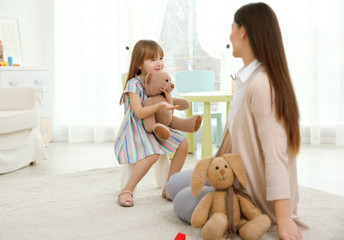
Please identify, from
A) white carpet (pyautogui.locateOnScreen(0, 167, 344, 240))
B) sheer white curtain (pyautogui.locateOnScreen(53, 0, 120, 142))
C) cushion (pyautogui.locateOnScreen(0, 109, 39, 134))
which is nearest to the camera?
white carpet (pyautogui.locateOnScreen(0, 167, 344, 240))

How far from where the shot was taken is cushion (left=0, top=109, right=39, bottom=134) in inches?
109

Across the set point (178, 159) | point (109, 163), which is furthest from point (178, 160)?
point (109, 163)

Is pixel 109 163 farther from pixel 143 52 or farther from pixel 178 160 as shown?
pixel 143 52

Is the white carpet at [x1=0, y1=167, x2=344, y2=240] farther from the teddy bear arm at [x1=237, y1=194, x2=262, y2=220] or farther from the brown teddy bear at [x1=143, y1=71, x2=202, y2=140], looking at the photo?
the brown teddy bear at [x1=143, y1=71, x2=202, y2=140]

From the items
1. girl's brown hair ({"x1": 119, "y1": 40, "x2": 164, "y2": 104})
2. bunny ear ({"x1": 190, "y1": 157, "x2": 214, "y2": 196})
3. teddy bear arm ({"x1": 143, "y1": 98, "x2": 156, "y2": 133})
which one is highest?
girl's brown hair ({"x1": 119, "y1": 40, "x2": 164, "y2": 104})

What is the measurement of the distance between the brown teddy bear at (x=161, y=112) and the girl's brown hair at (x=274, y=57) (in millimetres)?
651

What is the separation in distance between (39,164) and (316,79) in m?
2.40

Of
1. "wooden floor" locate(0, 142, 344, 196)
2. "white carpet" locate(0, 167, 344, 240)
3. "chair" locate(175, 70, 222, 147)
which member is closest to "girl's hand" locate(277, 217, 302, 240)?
"white carpet" locate(0, 167, 344, 240)

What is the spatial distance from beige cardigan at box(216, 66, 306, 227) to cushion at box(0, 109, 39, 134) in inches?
69.7

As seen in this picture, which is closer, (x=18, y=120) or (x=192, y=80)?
(x=18, y=120)

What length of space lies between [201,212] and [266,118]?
1.28 feet

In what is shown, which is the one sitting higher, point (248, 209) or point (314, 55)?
point (314, 55)

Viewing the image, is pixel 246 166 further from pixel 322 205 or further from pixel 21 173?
pixel 21 173

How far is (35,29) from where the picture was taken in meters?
4.29
